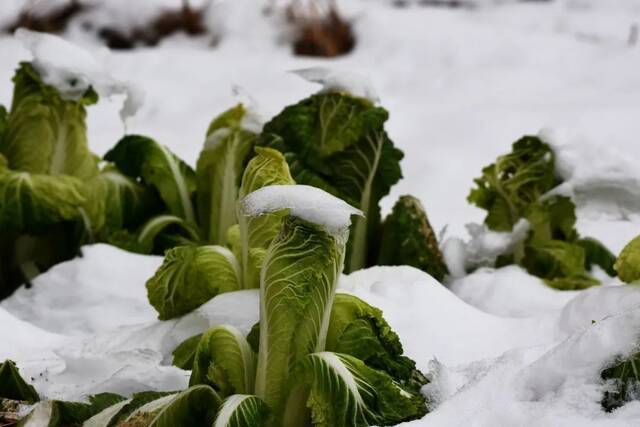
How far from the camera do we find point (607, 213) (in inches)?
93.6

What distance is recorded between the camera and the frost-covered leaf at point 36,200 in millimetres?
2385

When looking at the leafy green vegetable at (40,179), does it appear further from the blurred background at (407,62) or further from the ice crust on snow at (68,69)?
the blurred background at (407,62)

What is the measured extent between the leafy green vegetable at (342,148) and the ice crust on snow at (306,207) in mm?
819

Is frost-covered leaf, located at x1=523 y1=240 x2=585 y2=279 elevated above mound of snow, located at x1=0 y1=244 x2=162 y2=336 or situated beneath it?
elevated above

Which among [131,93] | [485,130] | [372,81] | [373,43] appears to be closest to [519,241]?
[372,81]

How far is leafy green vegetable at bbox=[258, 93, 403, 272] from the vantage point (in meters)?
2.33

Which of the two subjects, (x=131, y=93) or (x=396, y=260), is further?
(x=131, y=93)

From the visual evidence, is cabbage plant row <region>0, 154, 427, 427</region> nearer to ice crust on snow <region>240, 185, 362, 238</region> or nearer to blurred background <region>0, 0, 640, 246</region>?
ice crust on snow <region>240, 185, 362, 238</region>

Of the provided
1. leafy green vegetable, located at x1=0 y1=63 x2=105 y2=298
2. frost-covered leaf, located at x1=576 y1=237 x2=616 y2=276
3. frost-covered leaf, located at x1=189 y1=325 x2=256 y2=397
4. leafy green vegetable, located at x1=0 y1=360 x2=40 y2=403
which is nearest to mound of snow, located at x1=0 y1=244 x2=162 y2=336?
leafy green vegetable, located at x1=0 y1=63 x2=105 y2=298

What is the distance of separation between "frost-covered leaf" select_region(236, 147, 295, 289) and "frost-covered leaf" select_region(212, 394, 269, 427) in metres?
0.30

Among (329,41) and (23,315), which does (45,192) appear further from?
(329,41)

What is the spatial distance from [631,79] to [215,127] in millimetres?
2506

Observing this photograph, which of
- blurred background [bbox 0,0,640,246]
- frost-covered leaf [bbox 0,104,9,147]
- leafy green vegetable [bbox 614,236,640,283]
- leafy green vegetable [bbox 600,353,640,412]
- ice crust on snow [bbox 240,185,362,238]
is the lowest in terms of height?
blurred background [bbox 0,0,640,246]

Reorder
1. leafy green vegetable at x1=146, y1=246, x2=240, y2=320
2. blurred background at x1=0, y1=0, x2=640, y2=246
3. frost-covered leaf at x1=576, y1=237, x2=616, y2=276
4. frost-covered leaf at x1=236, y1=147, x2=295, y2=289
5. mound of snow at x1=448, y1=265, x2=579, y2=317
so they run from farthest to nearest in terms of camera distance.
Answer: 1. blurred background at x1=0, y1=0, x2=640, y2=246
2. frost-covered leaf at x1=576, y1=237, x2=616, y2=276
3. mound of snow at x1=448, y1=265, x2=579, y2=317
4. leafy green vegetable at x1=146, y1=246, x2=240, y2=320
5. frost-covered leaf at x1=236, y1=147, x2=295, y2=289
